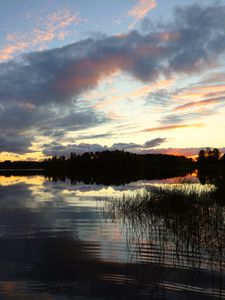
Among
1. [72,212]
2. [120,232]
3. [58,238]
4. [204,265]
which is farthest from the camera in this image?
[72,212]

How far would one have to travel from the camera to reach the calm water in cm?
1036

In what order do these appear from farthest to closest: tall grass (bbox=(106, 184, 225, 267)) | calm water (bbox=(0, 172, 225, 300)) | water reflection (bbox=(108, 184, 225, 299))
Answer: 1. tall grass (bbox=(106, 184, 225, 267))
2. water reflection (bbox=(108, 184, 225, 299))
3. calm water (bbox=(0, 172, 225, 300))

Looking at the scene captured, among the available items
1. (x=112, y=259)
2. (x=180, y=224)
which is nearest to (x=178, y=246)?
(x=112, y=259)

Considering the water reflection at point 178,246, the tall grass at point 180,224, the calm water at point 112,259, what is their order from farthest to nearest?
the tall grass at point 180,224 → the water reflection at point 178,246 → the calm water at point 112,259

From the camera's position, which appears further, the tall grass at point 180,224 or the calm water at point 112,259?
the tall grass at point 180,224

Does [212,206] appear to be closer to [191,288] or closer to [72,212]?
[72,212]

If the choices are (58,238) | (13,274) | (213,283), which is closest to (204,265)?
(213,283)

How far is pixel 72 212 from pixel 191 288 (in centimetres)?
1749

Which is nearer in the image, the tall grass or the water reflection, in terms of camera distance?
the water reflection

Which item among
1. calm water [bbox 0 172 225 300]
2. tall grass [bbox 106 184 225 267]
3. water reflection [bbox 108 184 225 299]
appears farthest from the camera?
tall grass [bbox 106 184 225 267]

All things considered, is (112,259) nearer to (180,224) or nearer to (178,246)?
(178,246)

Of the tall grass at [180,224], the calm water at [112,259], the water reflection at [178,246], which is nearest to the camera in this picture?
the calm water at [112,259]

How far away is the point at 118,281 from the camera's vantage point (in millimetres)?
11234

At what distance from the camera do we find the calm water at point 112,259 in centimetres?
1036
